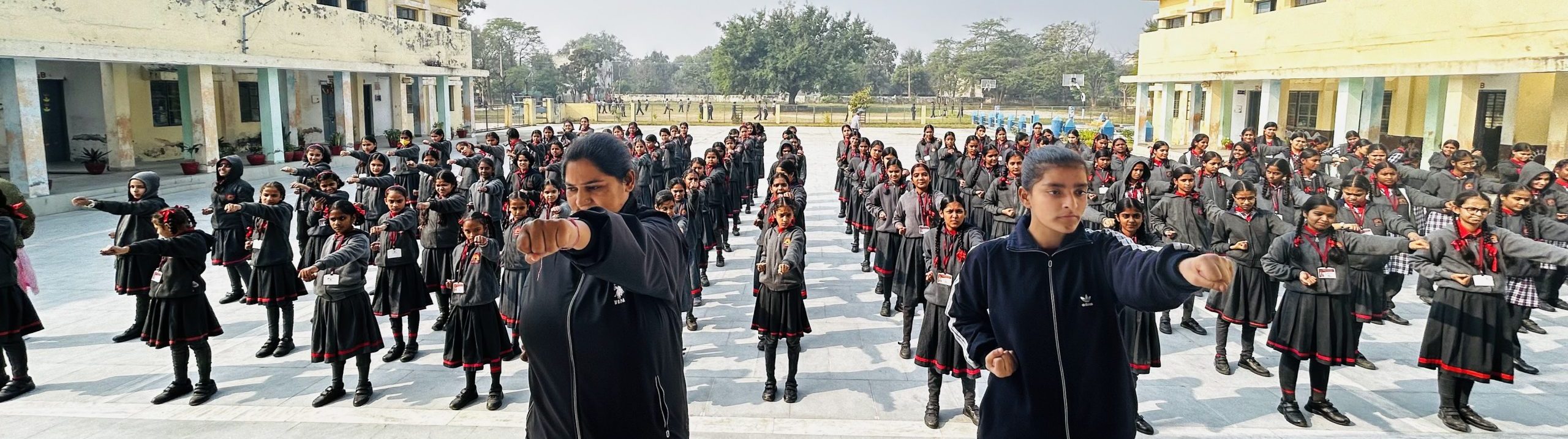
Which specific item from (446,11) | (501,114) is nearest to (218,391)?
(446,11)

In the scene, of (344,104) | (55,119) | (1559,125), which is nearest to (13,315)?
(55,119)

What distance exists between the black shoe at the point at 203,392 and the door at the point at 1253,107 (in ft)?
87.7

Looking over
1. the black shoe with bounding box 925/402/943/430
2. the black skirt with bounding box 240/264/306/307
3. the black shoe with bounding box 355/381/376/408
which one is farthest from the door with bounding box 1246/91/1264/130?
the black shoe with bounding box 355/381/376/408

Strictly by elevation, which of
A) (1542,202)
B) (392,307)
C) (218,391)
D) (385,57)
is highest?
(385,57)

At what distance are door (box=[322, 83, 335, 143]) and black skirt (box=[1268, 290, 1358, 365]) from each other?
80.6 ft

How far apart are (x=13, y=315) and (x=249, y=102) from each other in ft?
63.3

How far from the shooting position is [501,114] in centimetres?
4734

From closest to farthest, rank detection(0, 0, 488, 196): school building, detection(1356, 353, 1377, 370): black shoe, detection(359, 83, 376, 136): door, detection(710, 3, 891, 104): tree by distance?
detection(1356, 353, 1377, 370): black shoe, detection(0, 0, 488, 196): school building, detection(359, 83, 376, 136): door, detection(710, 3, 891, 104): tree

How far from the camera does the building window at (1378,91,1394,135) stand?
20844 millimetres

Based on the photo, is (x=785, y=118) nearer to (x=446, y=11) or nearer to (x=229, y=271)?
(x=446, y=11)

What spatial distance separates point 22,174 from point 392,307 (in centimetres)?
1070

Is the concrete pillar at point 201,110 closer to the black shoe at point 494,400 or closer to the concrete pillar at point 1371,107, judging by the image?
the black shoe at point 494,400

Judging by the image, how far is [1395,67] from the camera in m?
15.8

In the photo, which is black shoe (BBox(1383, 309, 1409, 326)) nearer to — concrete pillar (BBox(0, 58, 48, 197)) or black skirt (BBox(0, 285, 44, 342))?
black skirt (BBox(0, 285, 44, 342))
